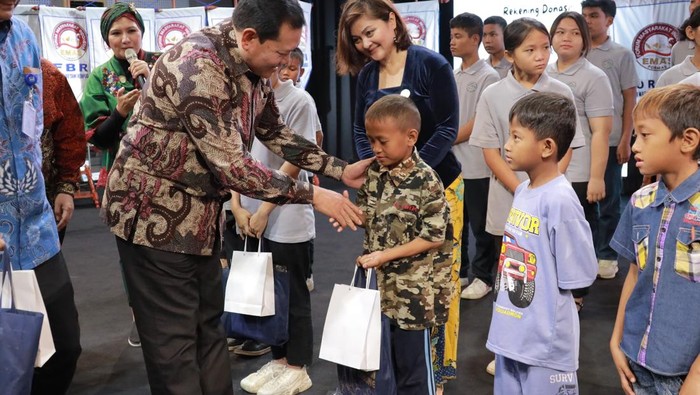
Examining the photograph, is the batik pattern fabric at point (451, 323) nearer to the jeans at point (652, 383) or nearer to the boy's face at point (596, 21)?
the jeans at point (652, 383)

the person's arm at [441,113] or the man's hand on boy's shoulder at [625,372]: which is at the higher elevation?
the person's arm at [441,113]

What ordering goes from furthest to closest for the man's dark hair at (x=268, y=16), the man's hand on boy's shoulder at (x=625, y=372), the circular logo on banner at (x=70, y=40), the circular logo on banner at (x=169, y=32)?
the circular logo on banner at (x=169, y=32)
the circular logo on banner at (x=70, y=40)
the man's dark hair at (x=268, y=16)
the man's hand on boy's shoulder at (x=625, y=372)

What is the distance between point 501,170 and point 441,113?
22.1 inches

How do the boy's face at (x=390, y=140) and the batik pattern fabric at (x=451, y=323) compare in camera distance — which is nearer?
the boy's face at (x=390, y=140)

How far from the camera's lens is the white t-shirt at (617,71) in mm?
4277

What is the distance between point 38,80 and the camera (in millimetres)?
2180

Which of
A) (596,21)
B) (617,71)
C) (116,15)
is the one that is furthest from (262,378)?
(596,21)

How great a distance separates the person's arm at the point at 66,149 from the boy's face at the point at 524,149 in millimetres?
1552

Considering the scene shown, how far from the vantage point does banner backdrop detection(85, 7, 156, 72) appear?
769 cm

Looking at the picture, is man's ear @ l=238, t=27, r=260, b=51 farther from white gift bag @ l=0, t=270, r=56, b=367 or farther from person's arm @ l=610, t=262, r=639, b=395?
person's arm @ l=610, t=262, r=639, b=395

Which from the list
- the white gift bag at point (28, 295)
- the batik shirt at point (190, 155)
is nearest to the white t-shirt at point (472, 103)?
the batik shirt at point (190, 155)

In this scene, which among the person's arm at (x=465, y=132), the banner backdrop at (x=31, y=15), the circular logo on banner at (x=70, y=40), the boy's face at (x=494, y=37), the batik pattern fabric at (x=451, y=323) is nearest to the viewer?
the batik pattern fabric at (x=451, y=323)

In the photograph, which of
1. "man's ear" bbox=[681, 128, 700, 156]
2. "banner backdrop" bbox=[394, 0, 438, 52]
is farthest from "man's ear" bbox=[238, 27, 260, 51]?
"banner backdrop" bbox=[394, 0, 438, 52]

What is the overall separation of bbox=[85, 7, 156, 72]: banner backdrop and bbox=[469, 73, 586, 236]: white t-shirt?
5.80m
